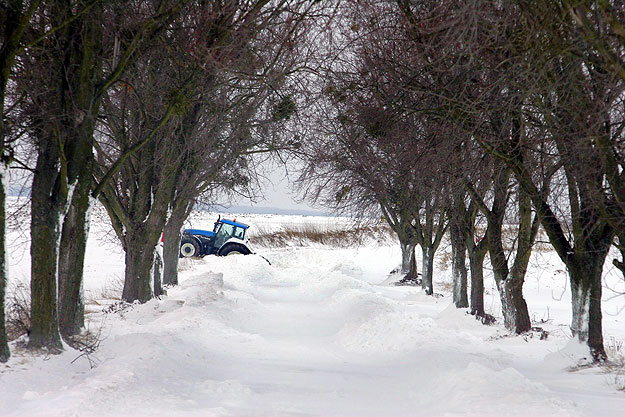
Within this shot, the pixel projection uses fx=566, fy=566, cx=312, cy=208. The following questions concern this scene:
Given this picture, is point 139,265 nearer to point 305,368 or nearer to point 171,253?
point 171,253

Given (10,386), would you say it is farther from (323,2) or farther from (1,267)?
(323,2)

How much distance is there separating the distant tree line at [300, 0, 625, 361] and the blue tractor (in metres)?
18.0

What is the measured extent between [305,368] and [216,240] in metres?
25.6

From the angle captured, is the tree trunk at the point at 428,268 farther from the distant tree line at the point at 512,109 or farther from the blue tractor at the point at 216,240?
the blue tractor at the point at 216,240

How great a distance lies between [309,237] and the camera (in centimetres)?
5053

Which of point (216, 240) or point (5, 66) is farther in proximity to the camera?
point (216, 240)

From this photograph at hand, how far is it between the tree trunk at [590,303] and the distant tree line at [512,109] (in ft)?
0.05

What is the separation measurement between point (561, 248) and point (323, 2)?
5.15 m

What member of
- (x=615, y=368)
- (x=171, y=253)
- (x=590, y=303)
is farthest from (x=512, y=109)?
(x=171, y=253)

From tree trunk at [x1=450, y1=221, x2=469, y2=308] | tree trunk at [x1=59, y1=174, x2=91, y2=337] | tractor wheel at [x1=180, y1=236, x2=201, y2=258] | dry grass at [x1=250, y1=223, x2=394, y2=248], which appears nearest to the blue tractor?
tractor wheel at [x1=180, y1=236, x2=201, y2=258]

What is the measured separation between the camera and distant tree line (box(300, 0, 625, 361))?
5.92 metres

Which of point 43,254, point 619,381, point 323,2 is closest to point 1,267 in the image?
point 43,254

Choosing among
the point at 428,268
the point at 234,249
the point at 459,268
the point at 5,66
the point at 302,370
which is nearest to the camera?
the point at 5,66

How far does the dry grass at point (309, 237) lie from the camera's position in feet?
155
